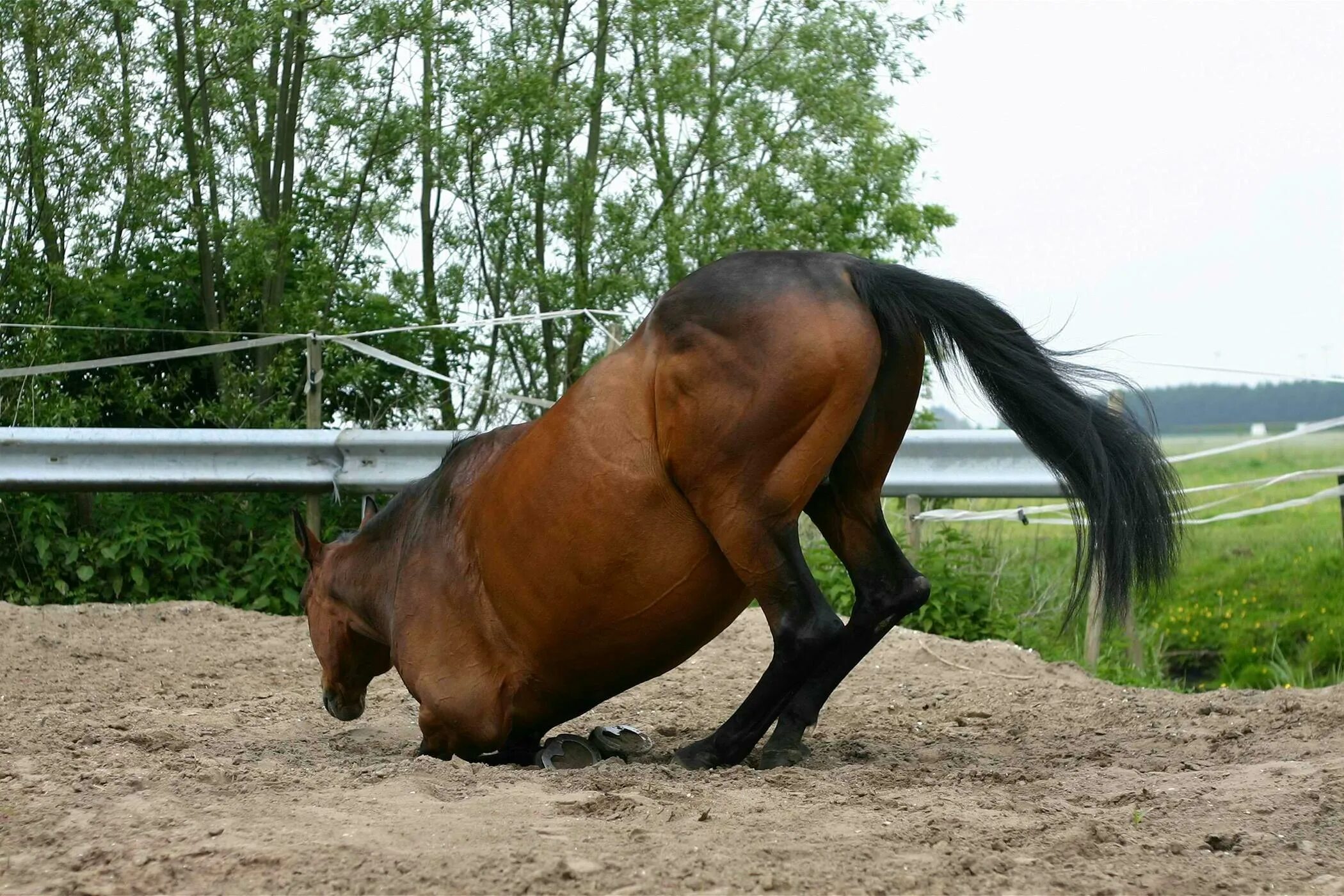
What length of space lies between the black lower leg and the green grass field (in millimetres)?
2570

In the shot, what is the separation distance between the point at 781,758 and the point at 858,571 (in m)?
0.67

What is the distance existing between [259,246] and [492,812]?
Answer: 6.49m

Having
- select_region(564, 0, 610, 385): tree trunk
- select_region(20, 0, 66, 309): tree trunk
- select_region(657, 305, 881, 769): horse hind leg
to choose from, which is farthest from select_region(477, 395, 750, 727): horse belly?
select_region(564, 0, 610, 385): tree trunk

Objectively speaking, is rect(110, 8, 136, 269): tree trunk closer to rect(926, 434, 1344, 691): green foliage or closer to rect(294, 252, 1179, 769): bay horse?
rect(294, 252, 1179, 769): bay horse

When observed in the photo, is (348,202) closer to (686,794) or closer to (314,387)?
(314,387)

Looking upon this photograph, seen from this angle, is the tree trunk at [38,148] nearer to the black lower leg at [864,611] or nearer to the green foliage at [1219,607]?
the green foliage at [1219,607]

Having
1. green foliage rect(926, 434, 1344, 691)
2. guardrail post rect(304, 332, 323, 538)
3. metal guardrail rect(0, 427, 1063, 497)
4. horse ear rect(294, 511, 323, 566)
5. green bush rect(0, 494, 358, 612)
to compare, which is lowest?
green foliage rect(926, 434, 1344, 691)

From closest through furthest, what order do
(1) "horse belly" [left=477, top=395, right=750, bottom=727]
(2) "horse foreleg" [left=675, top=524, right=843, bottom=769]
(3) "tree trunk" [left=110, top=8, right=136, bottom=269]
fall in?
1. (2) "horse foreleg" [left=675, top=524, right=843, bottom=769]
2. (1) "horse belly" [left=477, top=395, right=750, bottom=727]
3. (3) "tree trunk" [left=110, top=8, right=136, bottom=269]

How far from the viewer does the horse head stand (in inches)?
202

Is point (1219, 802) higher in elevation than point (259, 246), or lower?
lower

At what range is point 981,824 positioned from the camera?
9.96 ft

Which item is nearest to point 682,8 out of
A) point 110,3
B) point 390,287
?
point 390,287

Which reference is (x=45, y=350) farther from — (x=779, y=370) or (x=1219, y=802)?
(x=1219, y=802)

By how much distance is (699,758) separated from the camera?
428cm
